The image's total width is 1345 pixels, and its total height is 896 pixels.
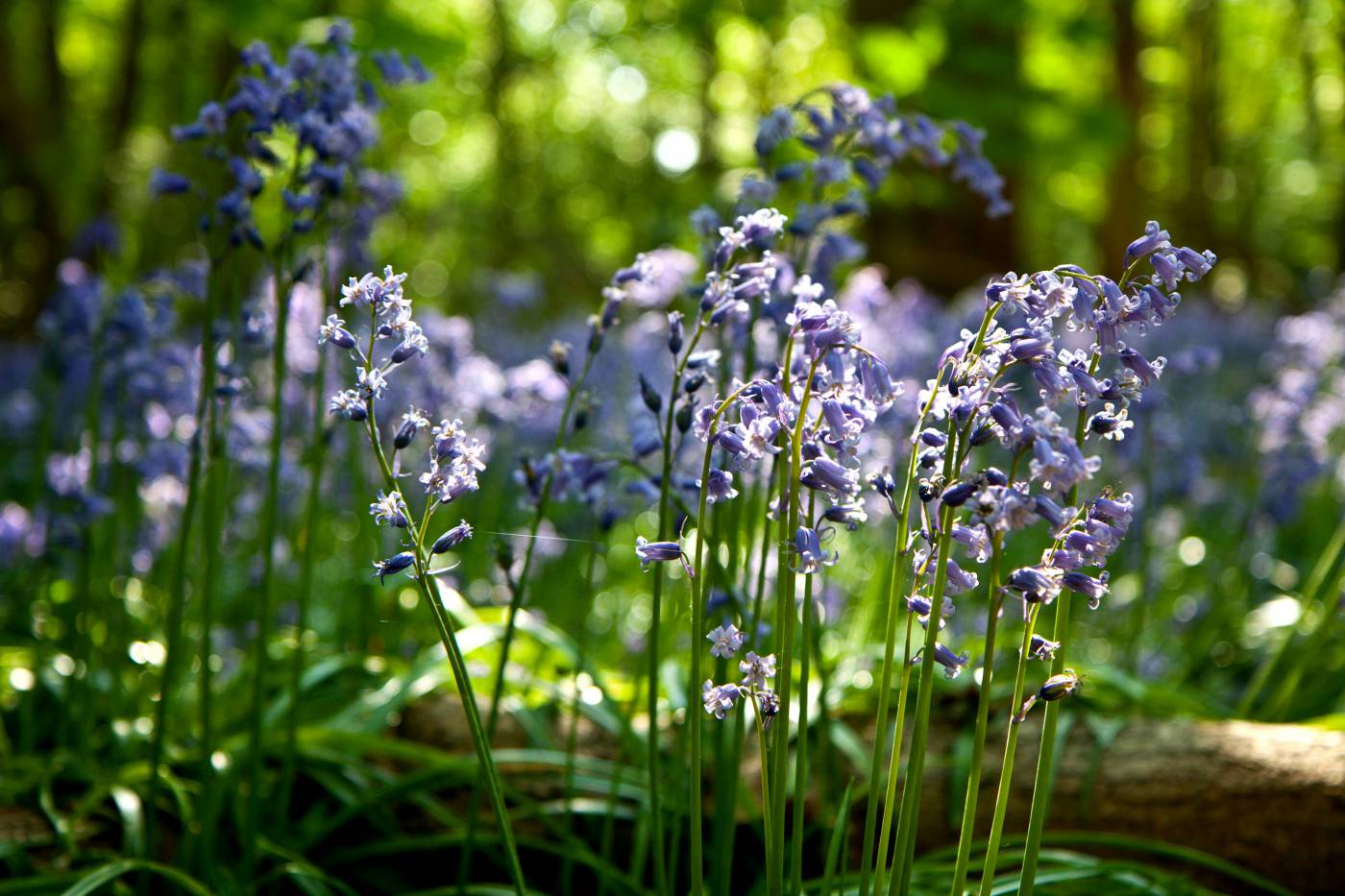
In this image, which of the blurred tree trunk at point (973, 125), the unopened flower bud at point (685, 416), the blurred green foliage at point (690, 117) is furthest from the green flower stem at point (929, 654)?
the blurred tree trunk at point (973, 125)

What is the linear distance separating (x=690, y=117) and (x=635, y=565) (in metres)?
19.4

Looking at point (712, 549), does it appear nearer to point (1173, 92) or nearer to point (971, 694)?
point (971, 694)

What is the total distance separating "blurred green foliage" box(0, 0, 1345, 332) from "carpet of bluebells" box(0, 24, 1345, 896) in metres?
0.97

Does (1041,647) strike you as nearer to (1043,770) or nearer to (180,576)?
(1043,770)

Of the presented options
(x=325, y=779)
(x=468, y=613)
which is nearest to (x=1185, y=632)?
(x=468, y=613)

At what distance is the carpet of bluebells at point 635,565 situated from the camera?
4.75 feet

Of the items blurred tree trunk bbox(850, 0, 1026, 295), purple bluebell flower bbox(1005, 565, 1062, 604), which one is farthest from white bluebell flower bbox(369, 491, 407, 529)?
blurred tree trunk bbox(850, 0, 1026, 295)

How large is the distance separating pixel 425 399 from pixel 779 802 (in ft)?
8.96

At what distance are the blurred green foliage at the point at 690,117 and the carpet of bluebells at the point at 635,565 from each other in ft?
3.19

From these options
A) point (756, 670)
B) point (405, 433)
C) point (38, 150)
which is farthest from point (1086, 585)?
point (38, 150)

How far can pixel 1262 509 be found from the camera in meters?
4.44

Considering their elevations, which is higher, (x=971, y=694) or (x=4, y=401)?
(x=4, y=401)

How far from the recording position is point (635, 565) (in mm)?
5570

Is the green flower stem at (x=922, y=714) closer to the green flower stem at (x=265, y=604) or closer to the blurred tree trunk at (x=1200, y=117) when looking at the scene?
the green flower stem at (x=265, y=604)
